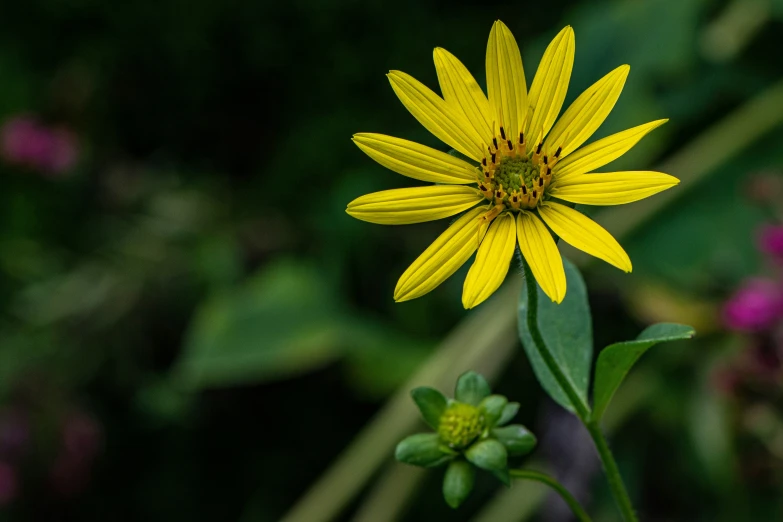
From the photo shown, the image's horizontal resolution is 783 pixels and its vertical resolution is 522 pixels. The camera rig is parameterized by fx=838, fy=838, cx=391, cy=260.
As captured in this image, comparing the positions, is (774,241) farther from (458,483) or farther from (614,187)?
(458,483)

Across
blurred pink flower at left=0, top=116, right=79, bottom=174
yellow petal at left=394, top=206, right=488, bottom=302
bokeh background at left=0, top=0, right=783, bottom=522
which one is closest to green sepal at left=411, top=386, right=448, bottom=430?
yellow petal at left=394, top=206, right=488, bottom=302

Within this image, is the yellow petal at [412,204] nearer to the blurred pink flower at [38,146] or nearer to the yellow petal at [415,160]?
the yellow petal at [415,160]

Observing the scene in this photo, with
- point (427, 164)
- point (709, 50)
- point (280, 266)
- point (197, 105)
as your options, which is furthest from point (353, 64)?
point (427, 164)

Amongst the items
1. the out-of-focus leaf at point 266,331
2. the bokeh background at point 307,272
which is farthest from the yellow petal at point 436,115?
the out-of-focus leaf at point 266,331

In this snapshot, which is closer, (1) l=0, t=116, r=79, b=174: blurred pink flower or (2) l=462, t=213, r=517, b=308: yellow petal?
(2) l=462, t=213, r=517, b=308: yellow petal

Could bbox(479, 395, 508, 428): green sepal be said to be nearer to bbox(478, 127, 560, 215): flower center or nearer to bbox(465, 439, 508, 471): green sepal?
bbox(465, 439, 508, 471): green sepal

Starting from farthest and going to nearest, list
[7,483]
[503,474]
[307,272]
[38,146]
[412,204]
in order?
[38,146] → [307,272] → [7,483] → [412,204] → [503,474]

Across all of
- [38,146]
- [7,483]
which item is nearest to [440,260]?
[7,483]
